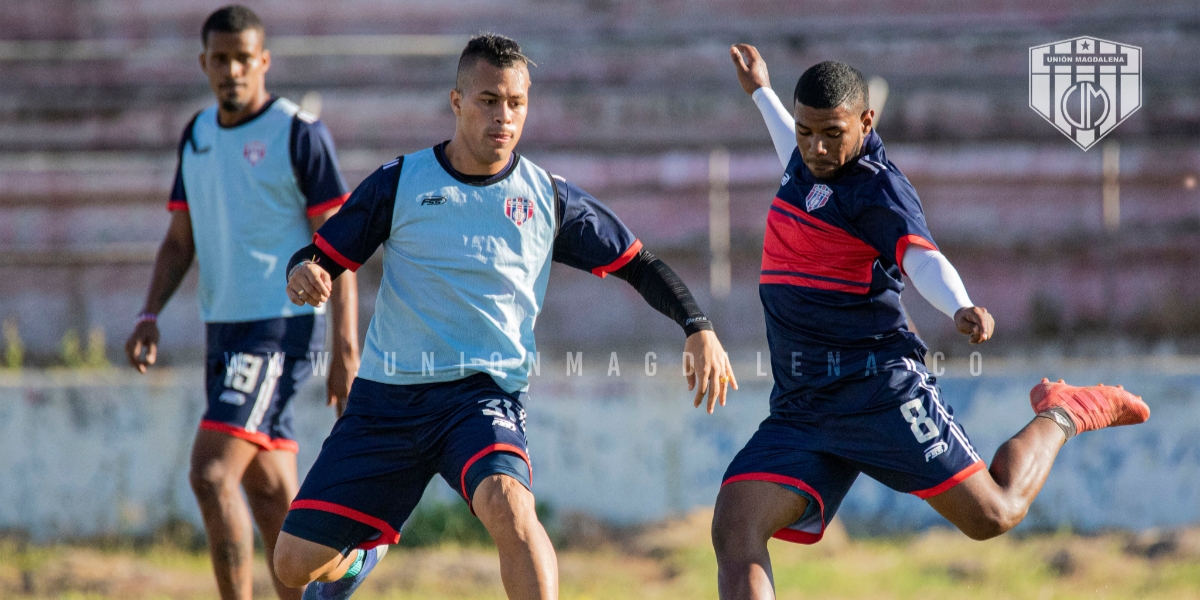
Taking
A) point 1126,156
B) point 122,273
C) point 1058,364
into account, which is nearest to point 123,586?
point 122,273

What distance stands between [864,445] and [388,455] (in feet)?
5.16

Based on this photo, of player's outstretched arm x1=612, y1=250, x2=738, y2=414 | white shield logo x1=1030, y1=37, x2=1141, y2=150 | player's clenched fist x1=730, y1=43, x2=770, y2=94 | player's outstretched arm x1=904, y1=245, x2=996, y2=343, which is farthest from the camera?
white shield logo x1=1030, y1=37, x2=1141, y2=150

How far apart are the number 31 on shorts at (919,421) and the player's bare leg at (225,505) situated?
8.23 ft

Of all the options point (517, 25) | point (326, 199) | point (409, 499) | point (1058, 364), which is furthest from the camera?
point (517, 25)

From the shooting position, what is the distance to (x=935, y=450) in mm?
4070

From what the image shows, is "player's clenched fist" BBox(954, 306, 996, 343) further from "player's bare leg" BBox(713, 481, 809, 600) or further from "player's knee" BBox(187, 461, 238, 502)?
"player's knee" BBox(187, 461, 238, 502)

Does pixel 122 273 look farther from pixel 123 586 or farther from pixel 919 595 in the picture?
pixel 919 595

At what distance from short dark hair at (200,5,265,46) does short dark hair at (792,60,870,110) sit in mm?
2356

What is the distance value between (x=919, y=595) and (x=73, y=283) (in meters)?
6.04

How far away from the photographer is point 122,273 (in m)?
8.60

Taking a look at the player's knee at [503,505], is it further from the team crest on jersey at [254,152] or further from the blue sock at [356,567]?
the team crest on jersey at [254,152]

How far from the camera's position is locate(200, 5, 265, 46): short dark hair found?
5.04m

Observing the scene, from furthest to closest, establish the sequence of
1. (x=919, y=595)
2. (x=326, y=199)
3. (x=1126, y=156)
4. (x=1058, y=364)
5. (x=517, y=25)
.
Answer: (x=517, y=25) → (x=1126, y=156) → (x=1058, y=364) → (x=919, y=595) → (x=326, y=199)

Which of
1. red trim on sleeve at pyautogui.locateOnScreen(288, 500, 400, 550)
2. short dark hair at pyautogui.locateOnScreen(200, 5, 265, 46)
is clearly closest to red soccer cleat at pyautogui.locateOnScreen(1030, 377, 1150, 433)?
red trim on sleeve at pyautogui.locateOnScreen(288, 500, 400, 550)
